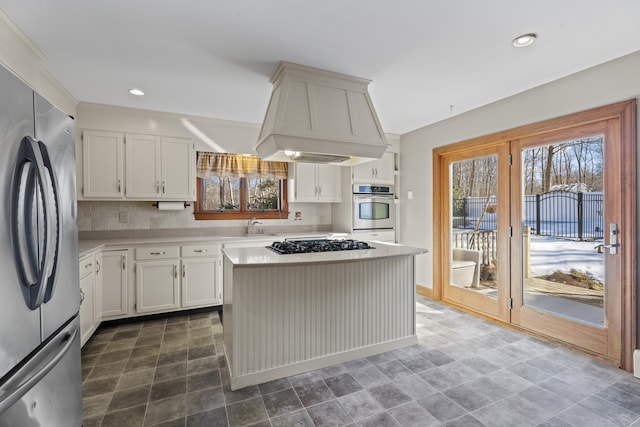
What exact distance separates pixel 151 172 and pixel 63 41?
5.48 ft

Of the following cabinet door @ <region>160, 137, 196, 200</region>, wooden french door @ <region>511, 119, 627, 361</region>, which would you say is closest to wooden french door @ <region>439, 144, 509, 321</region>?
wooden french door @ <region>511, 119, 627, 361</region>

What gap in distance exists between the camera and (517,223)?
128 inches

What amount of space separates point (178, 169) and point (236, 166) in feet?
2.55

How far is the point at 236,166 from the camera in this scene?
4.34 m

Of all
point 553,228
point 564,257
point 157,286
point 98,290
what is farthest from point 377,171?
point 98,290

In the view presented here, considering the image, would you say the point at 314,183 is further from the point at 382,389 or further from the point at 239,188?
the point at 382,389

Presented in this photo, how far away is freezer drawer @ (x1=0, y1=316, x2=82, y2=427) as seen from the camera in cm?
108

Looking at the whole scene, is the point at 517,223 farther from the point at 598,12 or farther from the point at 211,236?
the point at 211,236

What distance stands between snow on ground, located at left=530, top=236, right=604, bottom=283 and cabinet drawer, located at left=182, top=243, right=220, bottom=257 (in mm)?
3441

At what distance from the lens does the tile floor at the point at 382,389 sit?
191cm

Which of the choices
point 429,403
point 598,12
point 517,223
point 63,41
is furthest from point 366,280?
point 63,41

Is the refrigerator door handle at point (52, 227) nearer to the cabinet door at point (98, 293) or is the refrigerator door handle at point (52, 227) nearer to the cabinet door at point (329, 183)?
the cabinet door at point (98, 293)

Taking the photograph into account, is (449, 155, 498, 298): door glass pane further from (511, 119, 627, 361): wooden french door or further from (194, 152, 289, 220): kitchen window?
(194, 152, 289, 220): kitchen window

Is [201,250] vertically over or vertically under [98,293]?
over
